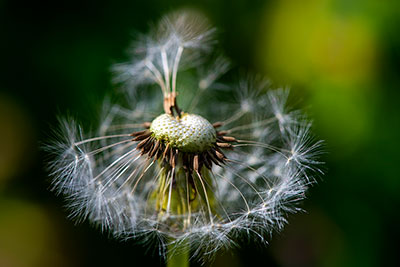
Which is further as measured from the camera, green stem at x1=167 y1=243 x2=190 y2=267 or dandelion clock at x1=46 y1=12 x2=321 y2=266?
dandelion clock at x1=46 y1=12 x2=321 y2=266

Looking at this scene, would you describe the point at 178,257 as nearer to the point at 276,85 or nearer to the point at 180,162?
the point at 180,162

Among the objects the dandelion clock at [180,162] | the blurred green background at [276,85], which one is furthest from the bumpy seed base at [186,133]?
the blurred green background at [276,85]

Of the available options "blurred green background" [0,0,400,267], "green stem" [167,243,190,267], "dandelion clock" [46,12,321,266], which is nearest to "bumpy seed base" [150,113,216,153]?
"dandelion clock" [46,12,321,266]

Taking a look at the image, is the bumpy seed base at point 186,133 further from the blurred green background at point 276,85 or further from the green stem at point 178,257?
the blurred green background at point 276,85

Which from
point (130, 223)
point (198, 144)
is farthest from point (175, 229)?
point (198, 144)

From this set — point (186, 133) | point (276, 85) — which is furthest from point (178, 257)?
point (276, 85)

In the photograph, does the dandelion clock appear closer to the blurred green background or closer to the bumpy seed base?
the bumpy seed base

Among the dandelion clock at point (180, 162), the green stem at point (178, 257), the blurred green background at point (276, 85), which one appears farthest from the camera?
the blurred green background at point (276, 85)
